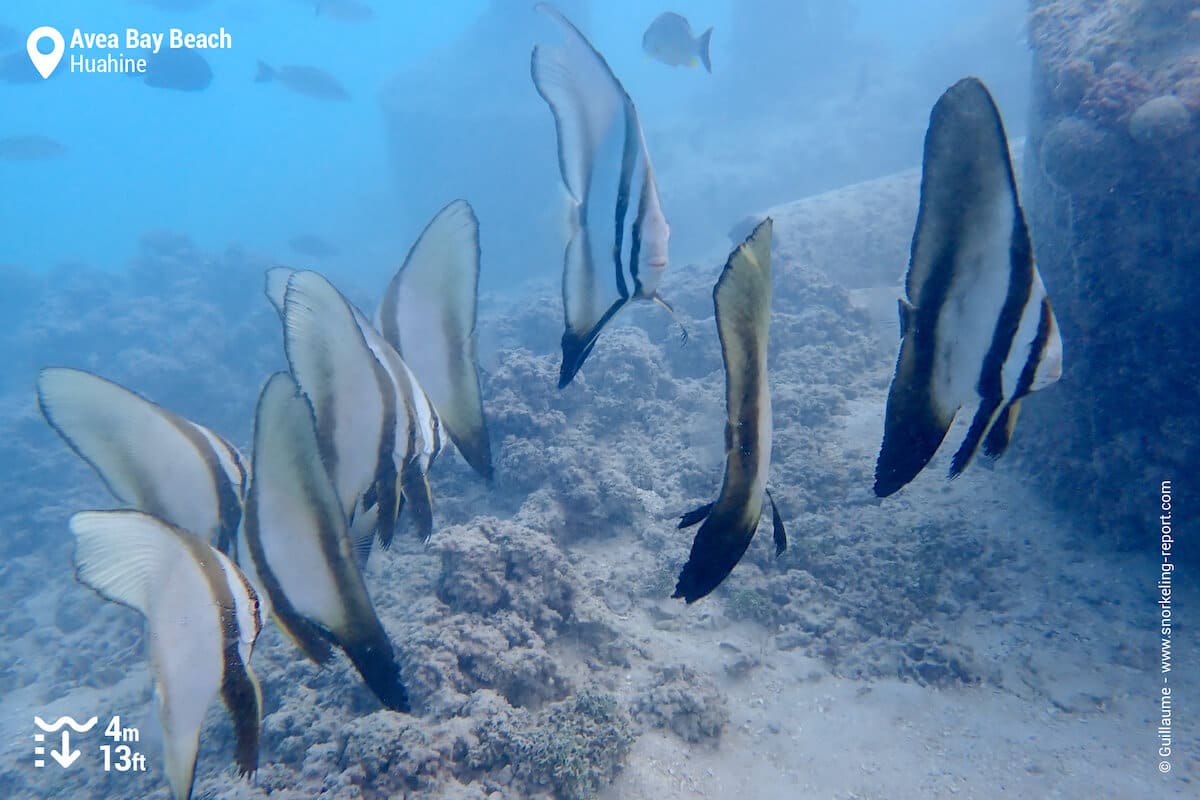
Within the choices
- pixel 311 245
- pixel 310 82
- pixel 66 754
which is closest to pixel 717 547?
pixel 66 754

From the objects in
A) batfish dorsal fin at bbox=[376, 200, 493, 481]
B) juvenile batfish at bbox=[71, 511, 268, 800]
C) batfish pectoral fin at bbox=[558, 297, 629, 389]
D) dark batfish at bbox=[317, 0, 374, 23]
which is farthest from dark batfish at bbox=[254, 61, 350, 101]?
juvenile batfish at bbox=[71, 511, 268, 800]

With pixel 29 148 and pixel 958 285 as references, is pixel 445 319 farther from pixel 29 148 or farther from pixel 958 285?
pixel 29 148

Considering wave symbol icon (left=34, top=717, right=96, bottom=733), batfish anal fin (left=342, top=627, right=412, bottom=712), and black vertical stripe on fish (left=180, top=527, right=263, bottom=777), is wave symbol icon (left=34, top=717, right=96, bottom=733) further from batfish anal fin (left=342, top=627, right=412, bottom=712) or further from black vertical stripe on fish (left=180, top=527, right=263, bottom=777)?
batfish anal fin (left=342, top=627, right=412, bottom=712)

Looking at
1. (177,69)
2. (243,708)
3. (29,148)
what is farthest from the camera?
(29,148)

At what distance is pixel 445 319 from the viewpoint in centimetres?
175

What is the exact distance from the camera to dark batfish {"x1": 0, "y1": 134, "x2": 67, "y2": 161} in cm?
2194

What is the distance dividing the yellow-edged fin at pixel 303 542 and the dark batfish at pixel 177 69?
15941 mm

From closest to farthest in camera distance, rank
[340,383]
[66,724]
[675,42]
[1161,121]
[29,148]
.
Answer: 1. [340,383]
2. [1161,121]
3. [66,724]
4. [675,42]
5. [29,148]

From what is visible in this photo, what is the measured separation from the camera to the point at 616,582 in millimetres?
4996

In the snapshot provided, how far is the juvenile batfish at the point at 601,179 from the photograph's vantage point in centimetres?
158

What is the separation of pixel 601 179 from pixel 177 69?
1608 centimetres

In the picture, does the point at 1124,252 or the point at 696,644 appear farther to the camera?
the point at 696,644

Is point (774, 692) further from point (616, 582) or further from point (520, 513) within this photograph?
point (520, 513)

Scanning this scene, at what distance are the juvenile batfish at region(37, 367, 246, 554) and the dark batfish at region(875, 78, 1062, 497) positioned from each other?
5.28ft
